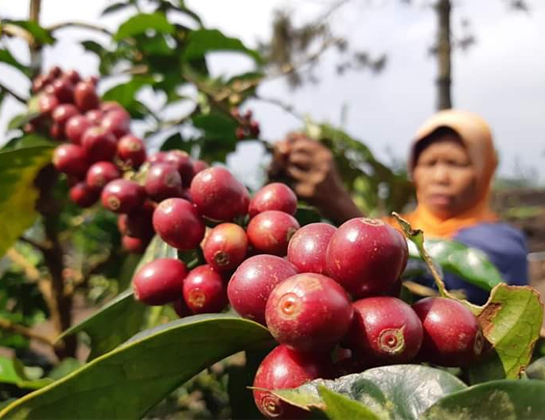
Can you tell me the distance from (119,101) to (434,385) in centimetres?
102

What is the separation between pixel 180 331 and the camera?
15.7 inches

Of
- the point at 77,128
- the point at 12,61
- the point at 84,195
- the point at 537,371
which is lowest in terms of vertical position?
the point at 537,371

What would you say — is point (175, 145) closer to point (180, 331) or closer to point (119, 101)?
point (119, 101)

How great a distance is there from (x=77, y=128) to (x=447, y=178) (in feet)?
3.22

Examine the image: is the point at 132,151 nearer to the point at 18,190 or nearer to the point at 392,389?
the point at 18,190

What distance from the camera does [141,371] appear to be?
40 cm

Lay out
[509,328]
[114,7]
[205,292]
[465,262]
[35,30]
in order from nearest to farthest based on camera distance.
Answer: [509,328] < [205,292] < [465,262] < [35,30] < [114,7]

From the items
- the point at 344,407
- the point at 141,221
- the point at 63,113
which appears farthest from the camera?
the point at 63,113

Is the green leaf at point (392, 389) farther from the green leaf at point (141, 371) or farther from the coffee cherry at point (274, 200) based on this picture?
the coffee cherry at point (274, 200)

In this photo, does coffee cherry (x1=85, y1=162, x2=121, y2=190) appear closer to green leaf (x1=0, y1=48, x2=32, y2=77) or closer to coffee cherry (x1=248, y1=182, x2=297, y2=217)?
coffee cherry (x1=248, y1=182, x2=297, y2=217)

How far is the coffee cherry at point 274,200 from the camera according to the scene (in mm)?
574

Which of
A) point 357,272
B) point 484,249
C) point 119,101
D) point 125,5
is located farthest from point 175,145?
point 357,272

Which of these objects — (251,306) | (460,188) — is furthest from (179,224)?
(460,188)

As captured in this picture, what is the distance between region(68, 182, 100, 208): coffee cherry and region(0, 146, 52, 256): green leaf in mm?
81
